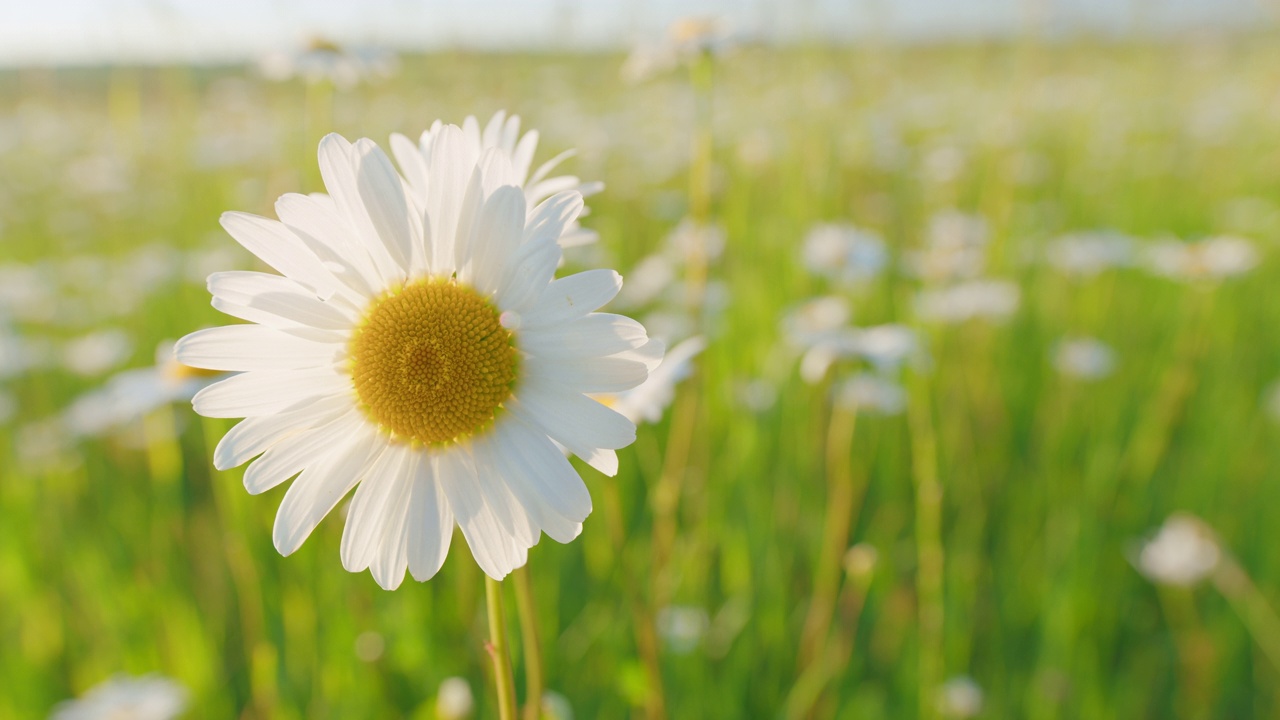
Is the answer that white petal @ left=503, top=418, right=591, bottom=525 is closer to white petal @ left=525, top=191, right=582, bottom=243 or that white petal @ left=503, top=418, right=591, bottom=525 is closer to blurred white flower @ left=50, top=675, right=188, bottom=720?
white petal @ left=525, top=191, right=582, bottom=243

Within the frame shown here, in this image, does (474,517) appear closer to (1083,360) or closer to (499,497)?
(499,497)

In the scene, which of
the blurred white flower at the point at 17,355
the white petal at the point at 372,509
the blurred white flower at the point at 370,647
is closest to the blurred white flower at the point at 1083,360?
the blurred white flower at the point at 370,647

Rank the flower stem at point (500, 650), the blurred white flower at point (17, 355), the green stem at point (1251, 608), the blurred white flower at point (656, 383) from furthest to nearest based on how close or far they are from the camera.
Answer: the blurred white flower at point (17, 355) → the green stem at point (1251, 608) → the blurred white flower at point (656, 383) → the flower stem at point (500, 650)

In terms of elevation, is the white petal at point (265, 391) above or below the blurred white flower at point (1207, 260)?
above

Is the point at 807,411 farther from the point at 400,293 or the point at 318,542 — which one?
the point at 400,293

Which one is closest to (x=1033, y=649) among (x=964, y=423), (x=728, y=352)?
(x=964, y=423)

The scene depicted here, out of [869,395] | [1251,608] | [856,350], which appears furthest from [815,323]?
[1251,608]

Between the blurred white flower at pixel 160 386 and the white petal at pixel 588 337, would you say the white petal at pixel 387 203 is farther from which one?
the blurred white flower at pixel 160 386
